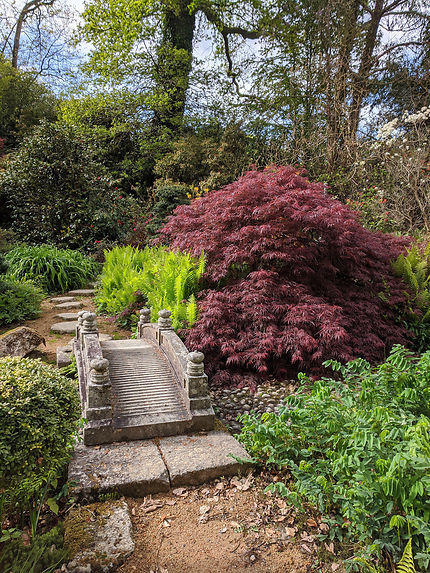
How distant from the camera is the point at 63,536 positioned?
1947mm

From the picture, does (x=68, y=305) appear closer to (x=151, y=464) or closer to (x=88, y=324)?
(x=88, y=324)

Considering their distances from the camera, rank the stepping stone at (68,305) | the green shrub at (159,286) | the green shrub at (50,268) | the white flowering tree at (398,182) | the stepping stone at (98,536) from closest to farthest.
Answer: the stepping stone at (98,536) → the green shrub at (159,286) → the stepping stone at (68,305) → the green shrub at (50,268) → the white flowering tree at (398,182)

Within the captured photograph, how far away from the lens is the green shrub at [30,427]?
1.82 m

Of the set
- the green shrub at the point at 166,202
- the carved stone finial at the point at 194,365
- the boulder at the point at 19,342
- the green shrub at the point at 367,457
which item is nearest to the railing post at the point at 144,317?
the boulder at the point at 19,342

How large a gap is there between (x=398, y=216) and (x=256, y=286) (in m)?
5.57

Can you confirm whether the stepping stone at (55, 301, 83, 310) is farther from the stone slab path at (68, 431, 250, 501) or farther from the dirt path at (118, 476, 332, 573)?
the dirt path at (118, 476, 332, 573)

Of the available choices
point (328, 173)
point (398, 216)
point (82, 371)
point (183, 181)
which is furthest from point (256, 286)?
point (183, 181)

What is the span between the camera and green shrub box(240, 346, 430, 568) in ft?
5.48

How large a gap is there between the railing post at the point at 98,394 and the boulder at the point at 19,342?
169 cm

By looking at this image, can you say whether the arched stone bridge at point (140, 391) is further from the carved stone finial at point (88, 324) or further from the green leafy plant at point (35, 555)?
the green leafy plant at point (35, 555)

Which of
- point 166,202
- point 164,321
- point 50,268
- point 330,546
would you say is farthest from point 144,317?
point 166,202

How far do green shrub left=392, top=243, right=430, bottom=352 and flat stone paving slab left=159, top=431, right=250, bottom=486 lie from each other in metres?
3.48

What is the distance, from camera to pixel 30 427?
185 cm

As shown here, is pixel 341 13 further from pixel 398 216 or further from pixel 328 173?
pixel 398 216
